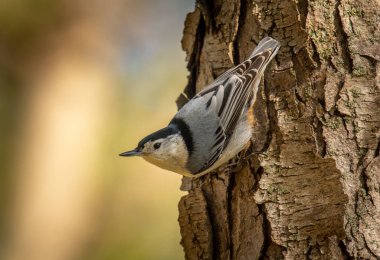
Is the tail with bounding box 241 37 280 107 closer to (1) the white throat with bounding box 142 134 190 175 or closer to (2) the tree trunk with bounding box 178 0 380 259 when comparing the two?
(2) the tree trunk with bounding box 178 0 380 259

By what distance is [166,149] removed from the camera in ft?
11.7

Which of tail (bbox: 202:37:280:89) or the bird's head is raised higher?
tail (bbox: 202:37:280:89)

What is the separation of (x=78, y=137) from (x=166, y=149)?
6.56 feet

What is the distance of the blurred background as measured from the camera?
17.1 ft

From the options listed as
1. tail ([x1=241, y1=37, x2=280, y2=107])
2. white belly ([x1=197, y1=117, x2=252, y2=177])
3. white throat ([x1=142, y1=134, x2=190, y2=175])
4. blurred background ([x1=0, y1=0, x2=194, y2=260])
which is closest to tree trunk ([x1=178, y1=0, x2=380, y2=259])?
tail ([x1=241, y1=37, x2=280, y2=107])

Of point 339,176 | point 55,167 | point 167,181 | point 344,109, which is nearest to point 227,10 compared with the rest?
point 344,109

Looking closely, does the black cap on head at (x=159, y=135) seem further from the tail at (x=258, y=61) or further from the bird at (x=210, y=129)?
the tail at (x=258, y=61)

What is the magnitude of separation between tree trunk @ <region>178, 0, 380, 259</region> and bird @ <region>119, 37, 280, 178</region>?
15 cm

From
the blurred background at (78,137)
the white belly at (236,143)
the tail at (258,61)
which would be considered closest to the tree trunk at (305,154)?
the tail at (258,61)

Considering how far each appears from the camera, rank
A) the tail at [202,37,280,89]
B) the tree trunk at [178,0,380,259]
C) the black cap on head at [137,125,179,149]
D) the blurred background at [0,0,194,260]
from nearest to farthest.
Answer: the tree trunk at [178,0,380,259]
the tail at [202,37,280,89]
the black cap on head at [137,125,179,149]
the blurred background at [0,0,194,260]

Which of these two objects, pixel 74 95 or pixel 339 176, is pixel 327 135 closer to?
pixel 339 176

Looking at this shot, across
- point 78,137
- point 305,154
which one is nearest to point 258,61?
point 305,154

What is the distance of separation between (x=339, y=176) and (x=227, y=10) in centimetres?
97


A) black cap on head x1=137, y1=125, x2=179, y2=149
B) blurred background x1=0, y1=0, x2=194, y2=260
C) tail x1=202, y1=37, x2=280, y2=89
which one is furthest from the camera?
blurred background x1=0, y1=0, x2=194, y2=260
